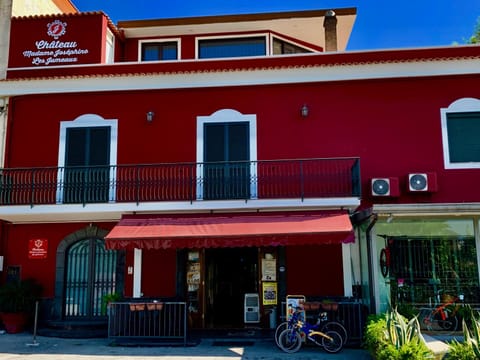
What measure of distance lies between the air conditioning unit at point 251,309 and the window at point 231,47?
9.13 meters

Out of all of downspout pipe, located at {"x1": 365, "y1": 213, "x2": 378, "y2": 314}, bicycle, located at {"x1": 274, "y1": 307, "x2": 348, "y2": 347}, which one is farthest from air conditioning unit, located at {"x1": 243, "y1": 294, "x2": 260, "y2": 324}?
downspout pipe, located at {"x1": 365, "y1": 213, "x2": 378, "y2": 314}

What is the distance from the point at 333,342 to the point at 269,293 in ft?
12.7

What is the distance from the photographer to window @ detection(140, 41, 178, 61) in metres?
20.1

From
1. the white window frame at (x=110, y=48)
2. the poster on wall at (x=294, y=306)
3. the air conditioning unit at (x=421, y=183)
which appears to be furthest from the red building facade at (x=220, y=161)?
the poster on wall at (x=294, y=306)

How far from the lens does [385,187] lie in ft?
49.4

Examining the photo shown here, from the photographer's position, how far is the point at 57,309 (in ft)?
51.8

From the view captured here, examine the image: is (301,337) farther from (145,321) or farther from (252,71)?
(252,71)

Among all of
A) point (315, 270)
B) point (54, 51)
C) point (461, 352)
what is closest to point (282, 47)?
point (54, 51)

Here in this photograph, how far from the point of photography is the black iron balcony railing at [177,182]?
15359 millimetres

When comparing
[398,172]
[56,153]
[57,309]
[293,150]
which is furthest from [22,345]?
[398,172]

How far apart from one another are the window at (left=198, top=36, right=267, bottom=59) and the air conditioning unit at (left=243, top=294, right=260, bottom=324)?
913 centimetres

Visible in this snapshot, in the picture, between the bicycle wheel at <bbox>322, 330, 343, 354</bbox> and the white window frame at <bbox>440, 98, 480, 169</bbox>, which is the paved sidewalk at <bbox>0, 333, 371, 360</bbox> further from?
the white window frame at <bbox>440, 98, 480, 169</bbox>

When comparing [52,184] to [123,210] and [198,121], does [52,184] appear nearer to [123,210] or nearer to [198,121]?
[123,210]

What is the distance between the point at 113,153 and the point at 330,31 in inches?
347
